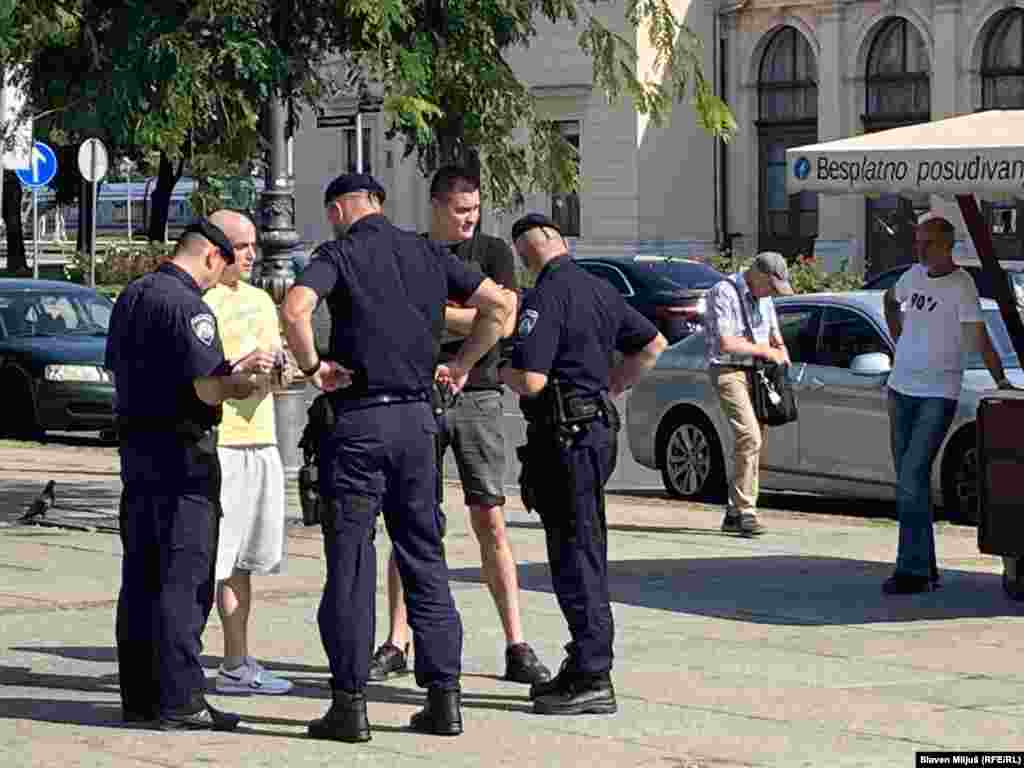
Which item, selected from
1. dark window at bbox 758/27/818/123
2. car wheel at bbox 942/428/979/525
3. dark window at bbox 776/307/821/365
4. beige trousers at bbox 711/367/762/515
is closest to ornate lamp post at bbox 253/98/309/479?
beige trousers at bbox 711/367/762/515

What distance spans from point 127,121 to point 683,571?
4.55 metres

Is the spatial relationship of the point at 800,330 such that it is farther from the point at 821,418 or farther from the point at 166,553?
the point at 166,553

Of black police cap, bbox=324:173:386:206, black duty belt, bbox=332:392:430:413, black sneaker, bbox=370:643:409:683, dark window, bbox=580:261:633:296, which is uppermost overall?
dark window, bbox=580:261:633:296

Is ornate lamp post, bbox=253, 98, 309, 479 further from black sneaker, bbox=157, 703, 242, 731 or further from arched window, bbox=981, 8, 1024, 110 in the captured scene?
arched window, bbox=981, 8, 1024, 110

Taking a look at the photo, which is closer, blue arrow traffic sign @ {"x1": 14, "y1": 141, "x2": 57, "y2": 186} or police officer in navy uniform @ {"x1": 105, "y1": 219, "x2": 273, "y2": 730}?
police officer in navy uniform @ {"x1": 105, "y1": 219, "x2": 273, "y2": 730}

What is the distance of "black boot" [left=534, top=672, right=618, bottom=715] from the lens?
9508mm

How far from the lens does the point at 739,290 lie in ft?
52.2

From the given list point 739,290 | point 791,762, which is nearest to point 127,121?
point 739,290

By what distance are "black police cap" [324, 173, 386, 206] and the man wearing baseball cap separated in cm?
645

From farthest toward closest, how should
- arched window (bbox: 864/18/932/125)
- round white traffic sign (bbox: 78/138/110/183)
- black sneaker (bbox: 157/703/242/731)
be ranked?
arched window (bbox: 864/18/932/125) < round white traffic sign (bbox: 78/138/110/183) < black sneaker (bbox: 157/703/242/731)

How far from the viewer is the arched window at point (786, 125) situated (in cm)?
5366

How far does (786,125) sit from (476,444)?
44369 mm

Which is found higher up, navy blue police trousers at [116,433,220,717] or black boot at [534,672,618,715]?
navy blue police trousers at [116,433,220,717]

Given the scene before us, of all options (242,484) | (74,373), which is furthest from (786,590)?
(74,373)
